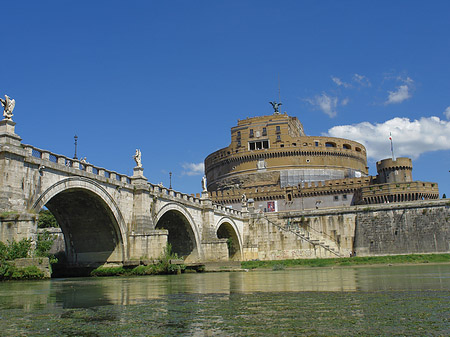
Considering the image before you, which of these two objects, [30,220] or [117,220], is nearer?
[30,220]

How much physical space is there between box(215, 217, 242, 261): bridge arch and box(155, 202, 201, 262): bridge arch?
29.6 feet

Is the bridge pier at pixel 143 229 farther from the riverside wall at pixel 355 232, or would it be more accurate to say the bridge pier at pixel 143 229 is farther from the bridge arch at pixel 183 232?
the riverside wall at pixel 355 232

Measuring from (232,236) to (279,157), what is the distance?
93.5 ft

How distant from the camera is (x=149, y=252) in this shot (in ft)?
98.9

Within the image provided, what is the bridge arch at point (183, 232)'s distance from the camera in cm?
4042

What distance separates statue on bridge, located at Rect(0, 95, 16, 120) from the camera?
21.0 meters

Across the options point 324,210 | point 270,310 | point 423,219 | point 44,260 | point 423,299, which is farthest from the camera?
point 324,210

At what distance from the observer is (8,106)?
2114cm

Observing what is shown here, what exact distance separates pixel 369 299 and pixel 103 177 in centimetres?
2251

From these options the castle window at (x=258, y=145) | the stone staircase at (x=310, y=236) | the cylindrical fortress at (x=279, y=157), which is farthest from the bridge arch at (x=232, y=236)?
the castle window at (x=258, y=145)

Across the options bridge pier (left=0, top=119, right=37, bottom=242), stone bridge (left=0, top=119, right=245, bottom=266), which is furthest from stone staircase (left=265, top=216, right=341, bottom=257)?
bridge pier (left=0, top=119, right=37, bottom=242)

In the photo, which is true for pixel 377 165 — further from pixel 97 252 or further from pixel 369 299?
pixel 369 299

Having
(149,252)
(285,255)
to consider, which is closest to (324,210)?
(285,255)

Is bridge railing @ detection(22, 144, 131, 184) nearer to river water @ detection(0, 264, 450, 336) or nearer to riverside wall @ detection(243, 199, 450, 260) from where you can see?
river water @ detection(0, 264, 450, 336)
